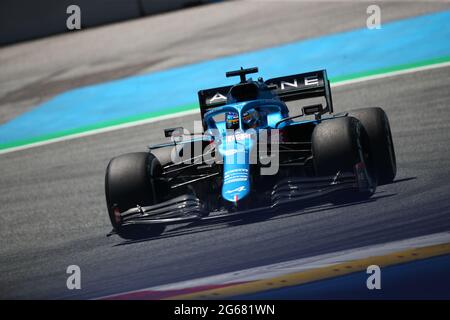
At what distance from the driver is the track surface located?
1.01m

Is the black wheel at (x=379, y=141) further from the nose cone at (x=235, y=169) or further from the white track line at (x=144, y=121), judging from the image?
the white track line at (x=144, y=121)

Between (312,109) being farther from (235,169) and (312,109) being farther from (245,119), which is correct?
(235,169)

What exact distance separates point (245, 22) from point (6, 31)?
26.2 feet

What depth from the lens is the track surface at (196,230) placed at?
824 centimetres

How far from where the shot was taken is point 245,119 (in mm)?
9602

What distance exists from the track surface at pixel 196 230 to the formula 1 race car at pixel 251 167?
25 cm

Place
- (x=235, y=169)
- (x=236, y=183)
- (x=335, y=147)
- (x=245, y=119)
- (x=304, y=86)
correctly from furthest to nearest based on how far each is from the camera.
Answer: (x=304, y=86) < (x=245, y=119) < (x=235, y=169) < (x=236, y=183) < (x=335, y=147)

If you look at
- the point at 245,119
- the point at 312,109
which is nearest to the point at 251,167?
the point at 245,119

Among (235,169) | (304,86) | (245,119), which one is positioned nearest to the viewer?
(235,169)

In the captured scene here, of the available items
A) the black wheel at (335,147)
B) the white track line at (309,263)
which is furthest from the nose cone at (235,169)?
the white track line at (309,263)

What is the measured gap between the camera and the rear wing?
1046 centimetres

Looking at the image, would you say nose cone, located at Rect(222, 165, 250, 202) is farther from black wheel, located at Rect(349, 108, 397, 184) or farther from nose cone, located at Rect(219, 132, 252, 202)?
black wheel, located at Rect(349, 108, 397, 184)

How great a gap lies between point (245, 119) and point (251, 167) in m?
0.64

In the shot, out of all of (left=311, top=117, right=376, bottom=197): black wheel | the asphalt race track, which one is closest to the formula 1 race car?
(left=311, top=117, right=376, bottom=197): black wheel
